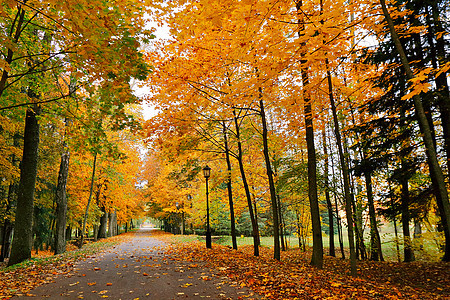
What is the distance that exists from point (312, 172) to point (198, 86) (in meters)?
5.69

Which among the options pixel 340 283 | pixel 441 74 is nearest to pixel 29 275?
pixel 340 283

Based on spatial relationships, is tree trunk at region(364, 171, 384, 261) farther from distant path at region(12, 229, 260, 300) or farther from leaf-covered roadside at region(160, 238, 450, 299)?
A: distant path at region(12, 229, 260, 300)

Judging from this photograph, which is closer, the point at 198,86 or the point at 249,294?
the point at 249,294

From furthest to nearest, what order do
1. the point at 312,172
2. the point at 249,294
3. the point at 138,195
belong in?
1. the point at 138,195
2. the point at 312,172
3. the point at 249,294

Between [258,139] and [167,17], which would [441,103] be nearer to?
[258,139]

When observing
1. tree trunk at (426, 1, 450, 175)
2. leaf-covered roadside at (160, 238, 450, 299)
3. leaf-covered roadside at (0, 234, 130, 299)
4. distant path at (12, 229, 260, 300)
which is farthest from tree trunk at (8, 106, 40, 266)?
tree trunk at (426, 1, 450, 175)

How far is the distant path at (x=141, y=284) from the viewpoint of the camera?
180 inches

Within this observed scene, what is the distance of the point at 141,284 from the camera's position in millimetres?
5289

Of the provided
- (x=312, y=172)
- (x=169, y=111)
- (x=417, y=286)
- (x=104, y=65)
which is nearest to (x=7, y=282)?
(x=104, y=65)

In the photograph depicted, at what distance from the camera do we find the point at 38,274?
6.16 meters

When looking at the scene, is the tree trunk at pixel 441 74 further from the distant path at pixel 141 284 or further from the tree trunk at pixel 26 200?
the tree trunk at pixel 26 200

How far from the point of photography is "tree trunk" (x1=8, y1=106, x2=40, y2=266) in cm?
793

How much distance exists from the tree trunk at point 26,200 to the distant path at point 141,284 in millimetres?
2535

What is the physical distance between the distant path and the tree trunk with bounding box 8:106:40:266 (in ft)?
8.32
